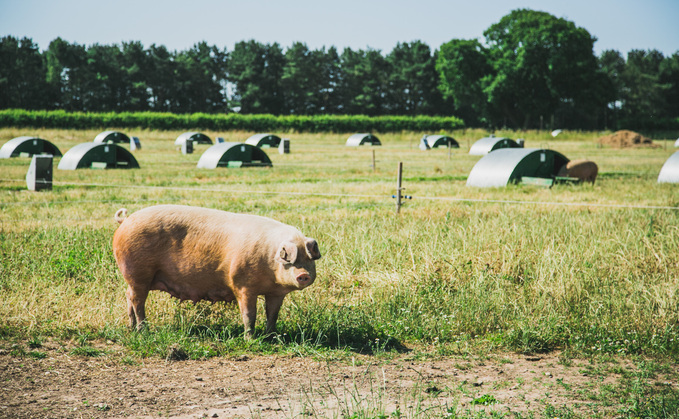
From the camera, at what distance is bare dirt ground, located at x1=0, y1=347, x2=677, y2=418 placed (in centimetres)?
383

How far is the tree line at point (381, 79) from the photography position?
238ft

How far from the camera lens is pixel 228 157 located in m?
26.1

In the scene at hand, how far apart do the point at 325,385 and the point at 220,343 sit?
128cm

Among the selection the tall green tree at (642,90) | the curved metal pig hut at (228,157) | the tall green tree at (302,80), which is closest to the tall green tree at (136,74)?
the tall green tree at (302,80)

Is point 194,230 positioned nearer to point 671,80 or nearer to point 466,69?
point 466,69

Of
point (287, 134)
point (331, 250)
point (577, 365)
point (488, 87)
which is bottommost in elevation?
point (577, 365)

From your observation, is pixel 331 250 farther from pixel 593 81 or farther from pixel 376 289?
pixel 593 81

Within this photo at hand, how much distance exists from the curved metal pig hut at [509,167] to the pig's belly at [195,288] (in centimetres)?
1381

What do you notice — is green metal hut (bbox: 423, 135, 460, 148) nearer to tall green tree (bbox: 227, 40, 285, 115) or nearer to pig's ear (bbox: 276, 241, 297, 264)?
pig's ear (bbox: 276, 241, 297, 264)

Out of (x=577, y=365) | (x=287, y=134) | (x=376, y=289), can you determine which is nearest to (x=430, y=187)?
(x=376, y=289)

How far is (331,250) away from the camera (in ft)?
26.3

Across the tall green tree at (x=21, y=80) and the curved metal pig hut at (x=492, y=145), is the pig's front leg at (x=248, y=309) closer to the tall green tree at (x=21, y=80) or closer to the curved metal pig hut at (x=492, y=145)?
the curved metal pig hut at (x=492, y=145)

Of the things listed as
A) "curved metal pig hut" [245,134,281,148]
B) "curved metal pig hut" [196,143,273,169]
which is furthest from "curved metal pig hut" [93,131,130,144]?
"curved metal pig hut" [196,143,273,169]

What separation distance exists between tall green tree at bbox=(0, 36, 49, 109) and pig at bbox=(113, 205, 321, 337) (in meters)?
92.0
